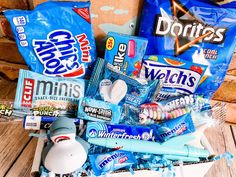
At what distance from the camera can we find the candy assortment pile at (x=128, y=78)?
1.96ft

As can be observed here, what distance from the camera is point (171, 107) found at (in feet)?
2.29

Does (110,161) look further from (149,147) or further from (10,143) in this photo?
(10,143)

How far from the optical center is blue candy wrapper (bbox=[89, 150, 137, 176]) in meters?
0.56

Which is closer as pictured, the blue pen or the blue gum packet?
the blue pen

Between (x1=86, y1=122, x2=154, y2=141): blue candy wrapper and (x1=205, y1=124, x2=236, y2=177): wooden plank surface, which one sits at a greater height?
(x1=86, y1=122, x2=154, y2=141): blue candy wrapper

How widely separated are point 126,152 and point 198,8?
37cm

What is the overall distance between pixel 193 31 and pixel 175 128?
0.78ft

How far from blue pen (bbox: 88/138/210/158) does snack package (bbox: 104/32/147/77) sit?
19cm

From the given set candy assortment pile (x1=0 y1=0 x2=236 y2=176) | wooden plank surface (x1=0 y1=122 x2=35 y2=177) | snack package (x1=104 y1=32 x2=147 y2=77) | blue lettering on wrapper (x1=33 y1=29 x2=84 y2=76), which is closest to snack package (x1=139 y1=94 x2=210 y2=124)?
candy assortment pile (x1=0 y1=0 x2=236 y2=176)

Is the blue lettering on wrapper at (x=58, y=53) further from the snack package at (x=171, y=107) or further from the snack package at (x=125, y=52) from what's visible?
the snack package at (x=171, y=107)

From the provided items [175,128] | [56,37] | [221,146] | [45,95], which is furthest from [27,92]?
[221,146]

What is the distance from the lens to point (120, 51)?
2.18 ft

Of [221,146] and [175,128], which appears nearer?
[175,128]

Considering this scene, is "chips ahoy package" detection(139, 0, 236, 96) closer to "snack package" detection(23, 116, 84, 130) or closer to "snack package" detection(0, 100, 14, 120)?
"snack package" detection(23, 116, 84, 130)
